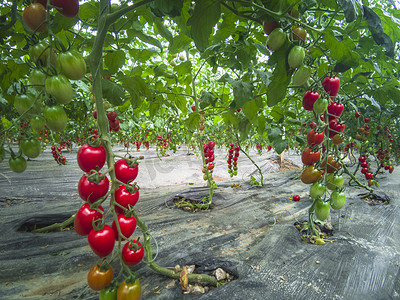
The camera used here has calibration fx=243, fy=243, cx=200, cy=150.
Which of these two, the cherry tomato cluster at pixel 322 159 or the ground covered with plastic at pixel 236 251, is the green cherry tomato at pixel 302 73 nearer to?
the cherry tomato cluster at pixel 322 159

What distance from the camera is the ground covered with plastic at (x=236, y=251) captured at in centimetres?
104

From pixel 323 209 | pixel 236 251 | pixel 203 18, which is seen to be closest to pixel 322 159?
pixel 323 209

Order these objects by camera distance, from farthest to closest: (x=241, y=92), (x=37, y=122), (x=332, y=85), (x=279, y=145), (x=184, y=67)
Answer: (x=279, y=145) → (x=184, y=67) → (x=241, y=92) → (x=332, y=85) → (x=37, y=122)

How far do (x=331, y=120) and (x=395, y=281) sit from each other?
0.84m

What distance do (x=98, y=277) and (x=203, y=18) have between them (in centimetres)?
74

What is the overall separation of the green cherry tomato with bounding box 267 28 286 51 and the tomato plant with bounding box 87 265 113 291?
749 millimetres

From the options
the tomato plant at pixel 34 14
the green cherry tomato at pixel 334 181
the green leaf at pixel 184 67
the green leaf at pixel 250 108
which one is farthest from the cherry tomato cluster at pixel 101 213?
the green leaf at pixel 184 67

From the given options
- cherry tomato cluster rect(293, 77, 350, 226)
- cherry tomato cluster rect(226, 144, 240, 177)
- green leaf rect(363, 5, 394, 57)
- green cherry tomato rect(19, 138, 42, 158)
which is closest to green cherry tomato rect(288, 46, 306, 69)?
green leaf rect(363, 5, 394, 57)

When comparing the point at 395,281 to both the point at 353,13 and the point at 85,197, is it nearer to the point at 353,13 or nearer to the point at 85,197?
the point at 353,13

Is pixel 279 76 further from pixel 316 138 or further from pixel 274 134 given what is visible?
pixel 274 134

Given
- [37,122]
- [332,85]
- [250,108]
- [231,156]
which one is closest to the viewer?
[37,122]

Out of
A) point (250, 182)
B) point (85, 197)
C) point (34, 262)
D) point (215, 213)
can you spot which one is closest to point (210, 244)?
point (215, 213)

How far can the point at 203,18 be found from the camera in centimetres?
69

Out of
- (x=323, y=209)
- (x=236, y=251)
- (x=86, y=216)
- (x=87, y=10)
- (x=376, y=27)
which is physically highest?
(x=87, y=10)
